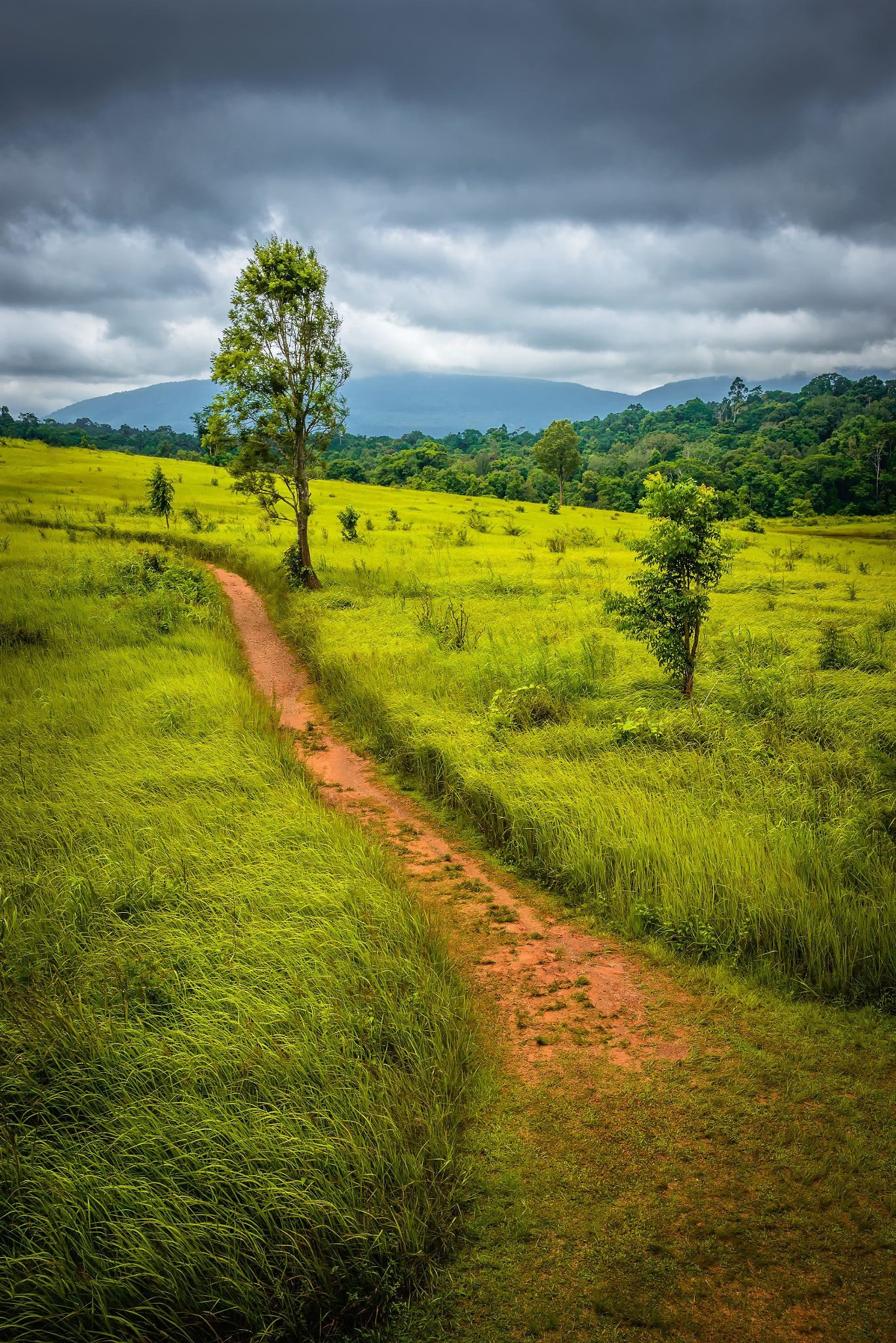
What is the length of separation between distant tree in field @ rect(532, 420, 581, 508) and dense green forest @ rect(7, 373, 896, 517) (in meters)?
3.77

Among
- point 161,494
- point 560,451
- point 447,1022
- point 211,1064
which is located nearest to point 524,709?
point 447,1022

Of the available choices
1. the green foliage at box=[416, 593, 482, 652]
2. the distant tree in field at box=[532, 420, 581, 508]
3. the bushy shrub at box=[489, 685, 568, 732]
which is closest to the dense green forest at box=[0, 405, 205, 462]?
the distant tree in field at box=[532, 420, 581, 508]

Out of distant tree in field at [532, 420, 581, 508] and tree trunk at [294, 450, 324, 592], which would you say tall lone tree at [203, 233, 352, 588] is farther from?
distant tree in field at [532, 420, 581, 508]

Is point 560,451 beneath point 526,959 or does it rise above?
above

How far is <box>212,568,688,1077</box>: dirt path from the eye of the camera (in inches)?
210

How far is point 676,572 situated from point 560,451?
6380 centimetres

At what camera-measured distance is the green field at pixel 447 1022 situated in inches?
138

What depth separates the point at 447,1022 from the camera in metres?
5.10

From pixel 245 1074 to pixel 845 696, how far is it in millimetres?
10787

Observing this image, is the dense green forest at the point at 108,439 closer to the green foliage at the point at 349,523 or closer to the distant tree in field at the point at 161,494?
the distant tree in field at the point at 161,494

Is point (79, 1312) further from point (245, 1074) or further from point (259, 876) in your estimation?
point (259, 876)

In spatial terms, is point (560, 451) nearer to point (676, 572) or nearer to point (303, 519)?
point (303, 519)

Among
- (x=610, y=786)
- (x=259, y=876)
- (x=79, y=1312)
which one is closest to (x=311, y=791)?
(x=259, y=876)

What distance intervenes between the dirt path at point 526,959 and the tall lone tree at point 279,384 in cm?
1416
